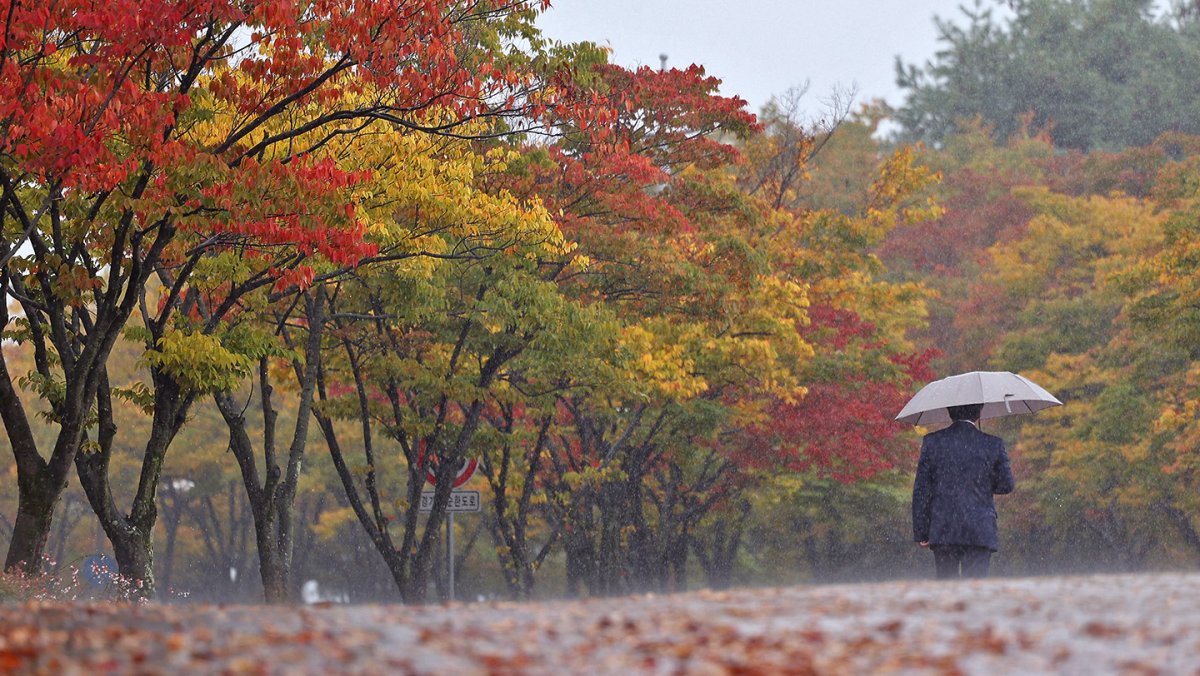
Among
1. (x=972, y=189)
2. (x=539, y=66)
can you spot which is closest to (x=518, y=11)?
(x=539, y=66)

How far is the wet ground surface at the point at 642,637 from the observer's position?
5.55 m

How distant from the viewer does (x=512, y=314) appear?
1875cm

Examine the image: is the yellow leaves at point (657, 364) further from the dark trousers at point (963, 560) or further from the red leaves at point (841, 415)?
the dark trousers at point (963, 560)

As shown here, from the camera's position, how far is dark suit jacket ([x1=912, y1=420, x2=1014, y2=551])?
10805mm

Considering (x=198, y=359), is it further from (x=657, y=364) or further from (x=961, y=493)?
(x=657, y=364)

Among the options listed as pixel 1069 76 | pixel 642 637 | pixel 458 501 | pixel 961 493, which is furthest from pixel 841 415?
pixel 1069 76

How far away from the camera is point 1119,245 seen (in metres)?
38.0

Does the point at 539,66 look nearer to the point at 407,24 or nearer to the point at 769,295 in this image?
the point at 407,24

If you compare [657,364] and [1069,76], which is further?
[1069,76]

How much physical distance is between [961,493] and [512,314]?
29.1ft

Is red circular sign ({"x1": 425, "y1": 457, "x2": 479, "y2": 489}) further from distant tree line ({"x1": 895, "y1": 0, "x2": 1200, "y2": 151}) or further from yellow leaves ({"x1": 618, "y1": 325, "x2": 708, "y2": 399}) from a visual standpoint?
distant tree line ({"x1": 895, "y1": 0, "x2": 1200, "y2": 151})

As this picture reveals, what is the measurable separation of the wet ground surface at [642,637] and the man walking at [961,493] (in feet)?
10.6

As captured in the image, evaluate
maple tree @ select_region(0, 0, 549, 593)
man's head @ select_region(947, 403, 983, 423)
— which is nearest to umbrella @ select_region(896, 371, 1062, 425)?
man's head @ select_region(947, 403, 983, 423)

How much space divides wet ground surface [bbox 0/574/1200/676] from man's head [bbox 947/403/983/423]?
12.1 feet
